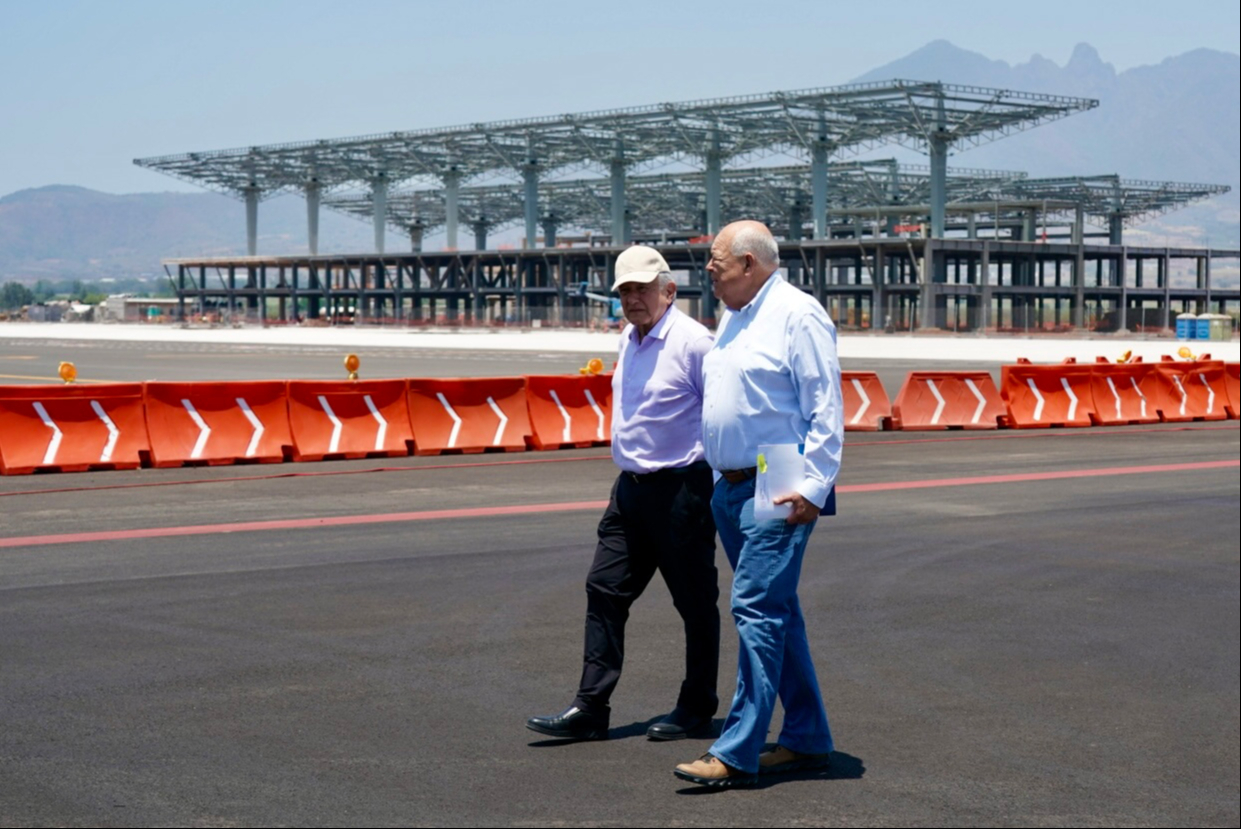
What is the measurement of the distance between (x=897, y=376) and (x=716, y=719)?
109 ft

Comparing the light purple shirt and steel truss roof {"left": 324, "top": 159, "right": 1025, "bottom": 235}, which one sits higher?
steel truss roof {"left": 324, "top": 159, "right": 1025, "bottom": 235}

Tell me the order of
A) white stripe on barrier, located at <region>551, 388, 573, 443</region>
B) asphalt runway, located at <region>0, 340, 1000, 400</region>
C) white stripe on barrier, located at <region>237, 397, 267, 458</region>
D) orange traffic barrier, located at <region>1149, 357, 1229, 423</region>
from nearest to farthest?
white stripe on barrier, located at <region>237, 397, 267, 458</region> < white stripe on barrier, located at <region>551, 388, 573, 443</region> < orange traffic barrier, located at <region>1149, 357, 1229, 423</region> < asphalt runway, located at <region>0, 340, 1000, 400</region>

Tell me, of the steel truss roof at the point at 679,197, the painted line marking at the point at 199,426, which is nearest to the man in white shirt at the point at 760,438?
the painted line marking at the point at 199,426

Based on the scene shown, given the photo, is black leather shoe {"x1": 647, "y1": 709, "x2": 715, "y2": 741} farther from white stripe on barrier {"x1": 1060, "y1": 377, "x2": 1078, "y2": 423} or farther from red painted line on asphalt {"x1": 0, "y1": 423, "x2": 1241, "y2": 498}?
white stripe on barrier {"x1": 1060, "y1": 377, "x2": 1078, "y2": 423}

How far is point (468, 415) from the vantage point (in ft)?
65.2

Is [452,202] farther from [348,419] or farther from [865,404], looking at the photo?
[348,419]

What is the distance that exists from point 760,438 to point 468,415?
14.3 m

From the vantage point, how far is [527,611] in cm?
938

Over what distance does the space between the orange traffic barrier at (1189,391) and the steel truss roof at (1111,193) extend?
83.3m

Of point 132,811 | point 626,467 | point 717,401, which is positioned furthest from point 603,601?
point 132,811

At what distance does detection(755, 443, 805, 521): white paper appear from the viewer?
562cm

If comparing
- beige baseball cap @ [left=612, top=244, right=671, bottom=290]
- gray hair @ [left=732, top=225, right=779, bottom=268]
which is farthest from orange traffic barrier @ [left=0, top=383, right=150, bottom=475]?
gray hair @ [left=732, top=225, right=779, bottom=268]

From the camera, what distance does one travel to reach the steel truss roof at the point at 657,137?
8206 centimetres

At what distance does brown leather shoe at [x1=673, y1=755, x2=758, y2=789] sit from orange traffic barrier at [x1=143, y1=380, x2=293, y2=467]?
42.1ft
